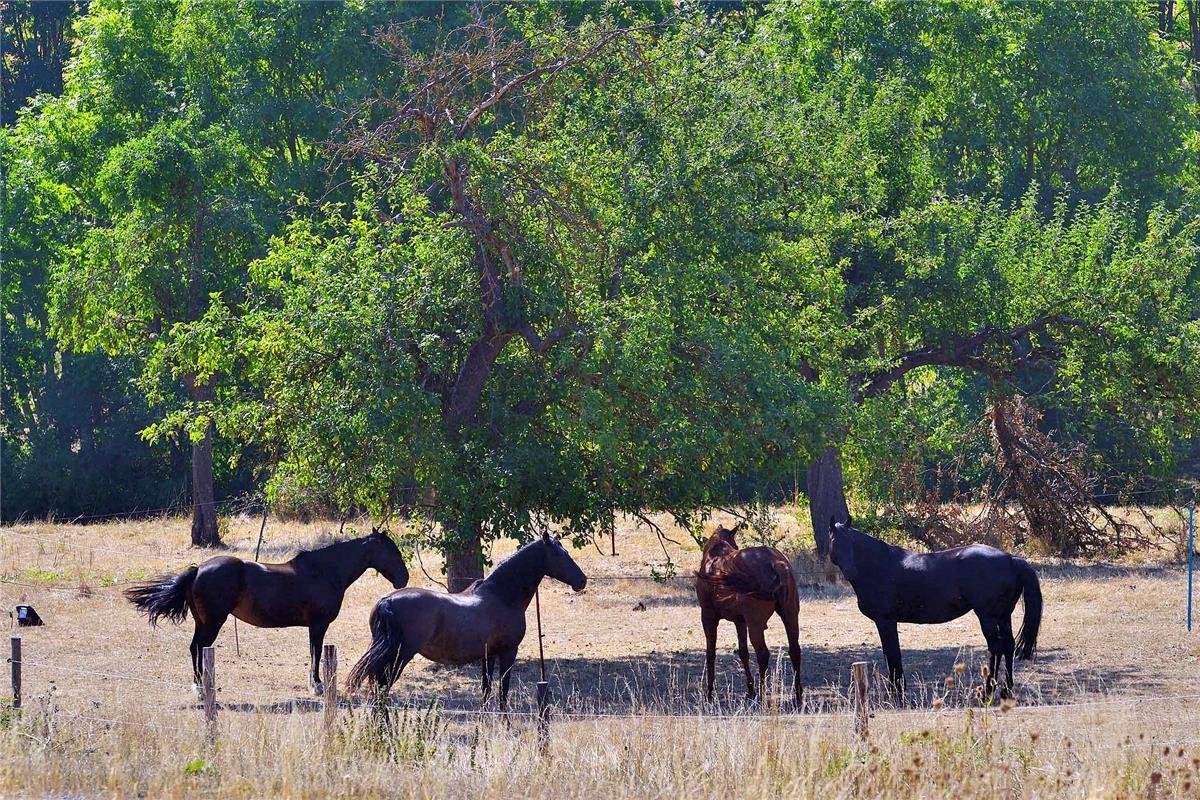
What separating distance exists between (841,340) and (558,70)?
7.74 meters

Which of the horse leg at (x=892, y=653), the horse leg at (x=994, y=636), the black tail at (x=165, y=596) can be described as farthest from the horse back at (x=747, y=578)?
the black tail at (x=165, y=596)

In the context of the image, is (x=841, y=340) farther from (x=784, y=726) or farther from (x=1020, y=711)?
(x=784, y=726)

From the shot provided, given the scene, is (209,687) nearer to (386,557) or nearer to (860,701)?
(386,557)

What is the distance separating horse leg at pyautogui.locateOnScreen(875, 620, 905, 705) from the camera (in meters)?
13.8

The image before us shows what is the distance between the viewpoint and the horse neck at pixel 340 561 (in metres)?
15.1

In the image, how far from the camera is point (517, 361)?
688 inches

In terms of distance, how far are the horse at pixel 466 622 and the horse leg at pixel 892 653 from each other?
314 centimetres

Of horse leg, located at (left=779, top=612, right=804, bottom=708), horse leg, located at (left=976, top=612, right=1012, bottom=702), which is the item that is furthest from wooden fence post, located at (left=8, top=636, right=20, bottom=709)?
horse leg, located at (left=976, top=612, right=1012, bottom=702)

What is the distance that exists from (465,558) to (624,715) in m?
6.26

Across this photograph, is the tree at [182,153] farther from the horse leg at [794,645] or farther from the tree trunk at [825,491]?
the horse leg at [794,645]

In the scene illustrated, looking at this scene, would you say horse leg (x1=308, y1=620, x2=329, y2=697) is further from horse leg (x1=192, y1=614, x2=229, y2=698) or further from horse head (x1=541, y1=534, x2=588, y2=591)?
horse head (x1=541, y1=534, x2=588, y2=591)

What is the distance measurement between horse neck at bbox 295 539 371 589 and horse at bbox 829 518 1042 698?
16.2ft

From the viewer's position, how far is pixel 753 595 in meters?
14.0

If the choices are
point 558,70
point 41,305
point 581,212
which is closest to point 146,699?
point 581,212
